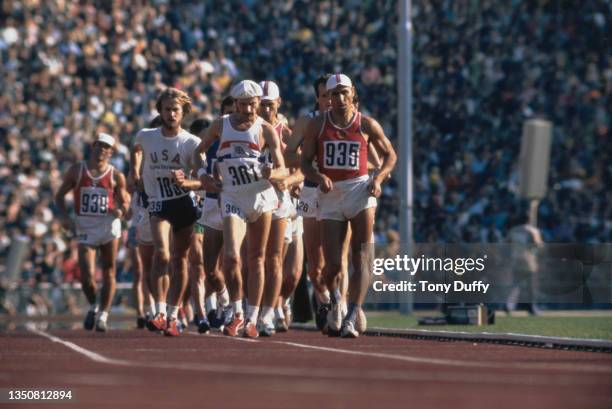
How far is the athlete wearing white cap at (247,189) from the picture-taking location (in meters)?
15.6

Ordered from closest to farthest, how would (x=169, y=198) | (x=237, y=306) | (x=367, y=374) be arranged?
(x=367, y=374), (x=237, y=306), (x=169, y=198)

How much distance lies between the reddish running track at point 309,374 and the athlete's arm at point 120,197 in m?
5.00

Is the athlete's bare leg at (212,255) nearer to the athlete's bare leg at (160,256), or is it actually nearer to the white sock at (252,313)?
the athlete's bare leg at (160,256)

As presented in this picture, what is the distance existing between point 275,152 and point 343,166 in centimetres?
74

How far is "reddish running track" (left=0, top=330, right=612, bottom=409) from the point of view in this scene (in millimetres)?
7727

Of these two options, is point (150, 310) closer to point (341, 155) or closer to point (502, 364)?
point (341, 155)

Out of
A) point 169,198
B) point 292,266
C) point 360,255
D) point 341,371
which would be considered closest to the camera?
point 341,371

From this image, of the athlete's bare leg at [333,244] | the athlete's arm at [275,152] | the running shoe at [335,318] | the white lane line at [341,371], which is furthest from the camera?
the running shoe at [335,318]

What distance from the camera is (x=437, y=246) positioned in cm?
2983

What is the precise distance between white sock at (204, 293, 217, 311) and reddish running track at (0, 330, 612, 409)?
3478mm

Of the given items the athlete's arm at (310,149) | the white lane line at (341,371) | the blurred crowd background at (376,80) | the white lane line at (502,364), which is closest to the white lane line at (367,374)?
the white lane line at (341,371)

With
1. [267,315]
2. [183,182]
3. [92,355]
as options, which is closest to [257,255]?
[267,315]

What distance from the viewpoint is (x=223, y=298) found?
1766 centimetres

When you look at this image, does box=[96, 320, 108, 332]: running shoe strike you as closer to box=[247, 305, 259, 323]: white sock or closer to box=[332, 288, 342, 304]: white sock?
box=[332, 288, 342, 304]: white sock
